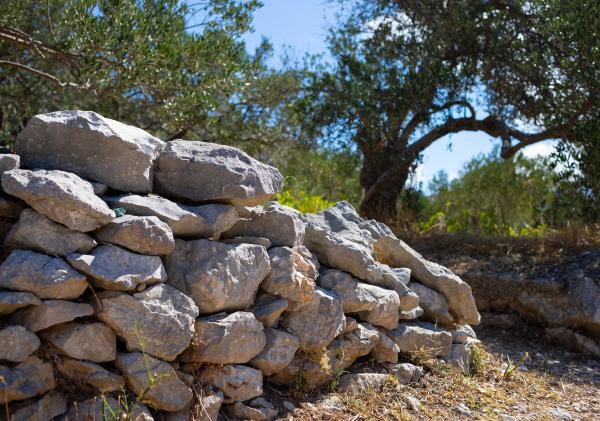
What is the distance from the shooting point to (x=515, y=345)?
6426 mm

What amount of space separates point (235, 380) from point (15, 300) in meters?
1.29

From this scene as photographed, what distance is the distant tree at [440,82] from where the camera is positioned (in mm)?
8273

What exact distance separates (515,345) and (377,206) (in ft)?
12.8

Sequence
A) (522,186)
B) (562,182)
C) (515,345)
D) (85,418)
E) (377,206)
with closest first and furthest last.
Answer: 1. (85,418)
2. (515,345)
3. (562,182)
4. (377,206)
5. (522,186)

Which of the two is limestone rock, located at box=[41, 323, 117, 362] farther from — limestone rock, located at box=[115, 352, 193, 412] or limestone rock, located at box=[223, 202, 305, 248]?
limestone rock, located at box=[223, 202, 305, 248]

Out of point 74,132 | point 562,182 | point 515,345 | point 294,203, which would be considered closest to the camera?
point 74,132

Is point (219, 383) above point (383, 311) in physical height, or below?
below

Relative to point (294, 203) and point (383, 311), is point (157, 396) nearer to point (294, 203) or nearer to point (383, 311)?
point (383, 311)

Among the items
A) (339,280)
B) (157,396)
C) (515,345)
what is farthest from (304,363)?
(515,345)

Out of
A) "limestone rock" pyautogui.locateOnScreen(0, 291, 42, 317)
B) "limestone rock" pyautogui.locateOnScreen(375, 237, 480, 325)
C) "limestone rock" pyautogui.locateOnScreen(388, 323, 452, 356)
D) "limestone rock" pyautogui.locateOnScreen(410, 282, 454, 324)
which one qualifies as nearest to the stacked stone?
"limestone rock" pyautogui.locateOnScreen(0, 291, 42, 317)

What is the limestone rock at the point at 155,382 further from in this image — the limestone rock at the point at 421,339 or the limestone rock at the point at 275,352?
the limestone rock at the point at 421,339

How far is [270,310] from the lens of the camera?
384cm

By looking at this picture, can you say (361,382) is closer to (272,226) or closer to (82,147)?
(272,226)

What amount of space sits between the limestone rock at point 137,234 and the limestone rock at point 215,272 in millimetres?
263
